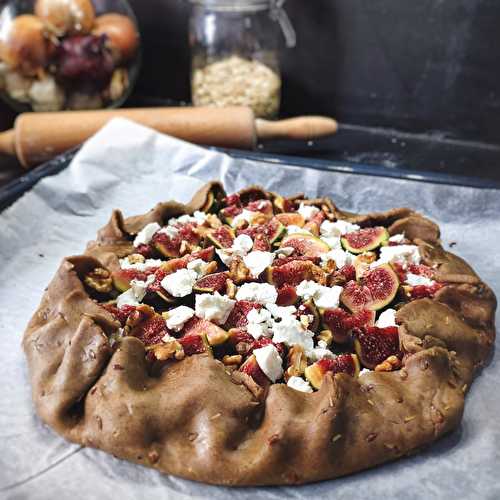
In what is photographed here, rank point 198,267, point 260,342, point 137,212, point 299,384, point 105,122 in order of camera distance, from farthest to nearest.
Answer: point 105,122, point 137,212, point 198,267, point 260,342, point 299,384

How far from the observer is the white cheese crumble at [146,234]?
8.93 feet

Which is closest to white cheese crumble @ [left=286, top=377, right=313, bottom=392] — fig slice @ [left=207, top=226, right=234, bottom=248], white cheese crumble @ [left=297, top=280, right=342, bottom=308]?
white cheese crumble @ [left=297, top=280, right=342, bottom=308]

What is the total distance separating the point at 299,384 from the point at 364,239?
82 centimetres

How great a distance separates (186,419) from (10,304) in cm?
109

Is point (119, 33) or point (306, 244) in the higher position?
point (119, 33)

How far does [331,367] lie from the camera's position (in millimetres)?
2146

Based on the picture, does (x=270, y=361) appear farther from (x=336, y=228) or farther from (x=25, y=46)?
(x=25, y=46)

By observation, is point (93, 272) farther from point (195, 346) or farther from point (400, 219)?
point (400, 219)

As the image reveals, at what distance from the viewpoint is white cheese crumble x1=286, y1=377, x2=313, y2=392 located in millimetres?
2082

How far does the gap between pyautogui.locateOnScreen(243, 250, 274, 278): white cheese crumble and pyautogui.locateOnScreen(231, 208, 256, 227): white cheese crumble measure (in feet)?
1.06

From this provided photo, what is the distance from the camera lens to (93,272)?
8.24 feet

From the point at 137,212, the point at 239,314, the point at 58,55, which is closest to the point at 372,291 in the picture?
the point at 239,314

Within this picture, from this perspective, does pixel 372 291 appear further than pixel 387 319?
Yes

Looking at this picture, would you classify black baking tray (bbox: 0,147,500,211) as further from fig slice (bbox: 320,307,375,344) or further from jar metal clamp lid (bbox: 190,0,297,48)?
fig slice (bbox: 320,307,375,344)
